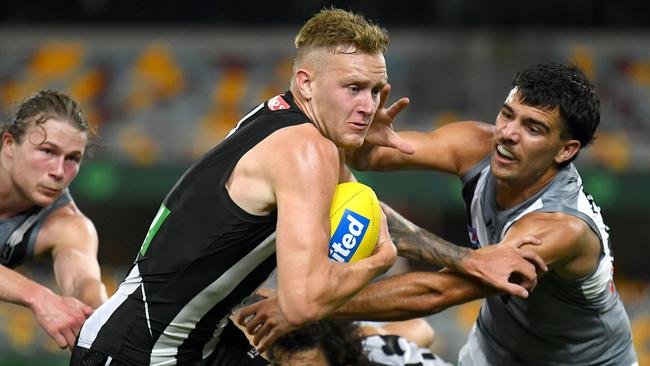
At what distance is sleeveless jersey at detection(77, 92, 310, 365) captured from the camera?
421 cm

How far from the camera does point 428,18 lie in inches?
685

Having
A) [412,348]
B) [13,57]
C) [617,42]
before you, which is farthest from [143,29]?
[412,348]

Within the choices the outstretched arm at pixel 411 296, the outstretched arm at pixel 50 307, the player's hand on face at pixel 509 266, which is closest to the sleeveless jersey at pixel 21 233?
the outstretched arm at pixel 50 307

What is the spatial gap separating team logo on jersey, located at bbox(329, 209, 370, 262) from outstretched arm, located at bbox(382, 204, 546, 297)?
1.11 m

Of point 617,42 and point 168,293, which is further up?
point 168,293

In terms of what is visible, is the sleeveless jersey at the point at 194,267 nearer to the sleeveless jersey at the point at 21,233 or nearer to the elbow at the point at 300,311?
the elbow at the point at 300,311

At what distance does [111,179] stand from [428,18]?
6.14 m

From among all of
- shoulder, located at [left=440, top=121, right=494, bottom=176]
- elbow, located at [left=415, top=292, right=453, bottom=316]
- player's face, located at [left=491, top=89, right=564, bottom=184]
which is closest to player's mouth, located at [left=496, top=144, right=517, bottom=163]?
player's face, located at [left=491, top=89, right=564, bottom=184]

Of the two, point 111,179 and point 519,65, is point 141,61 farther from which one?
point 519,65

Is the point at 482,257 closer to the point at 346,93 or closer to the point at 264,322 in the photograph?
the point at 264,322

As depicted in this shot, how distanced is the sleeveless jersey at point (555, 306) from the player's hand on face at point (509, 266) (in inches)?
14.3

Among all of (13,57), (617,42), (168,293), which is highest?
(13,57)

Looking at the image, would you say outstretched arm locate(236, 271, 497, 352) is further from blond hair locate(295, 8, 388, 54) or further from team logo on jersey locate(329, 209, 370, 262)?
blond hair locate(295, 8, 388, 54)

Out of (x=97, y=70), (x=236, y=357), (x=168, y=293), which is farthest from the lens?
(x=97, y=70)
